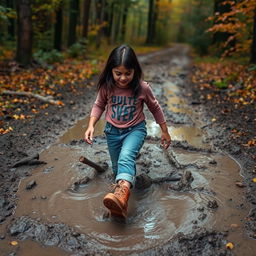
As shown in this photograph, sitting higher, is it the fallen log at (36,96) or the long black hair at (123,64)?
the long black hair at (123,64)

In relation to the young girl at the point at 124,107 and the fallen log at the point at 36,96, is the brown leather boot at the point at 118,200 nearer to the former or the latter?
the young girl at the point at 124,107

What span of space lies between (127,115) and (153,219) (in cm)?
111

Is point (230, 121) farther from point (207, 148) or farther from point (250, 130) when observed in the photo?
point (207, 148)

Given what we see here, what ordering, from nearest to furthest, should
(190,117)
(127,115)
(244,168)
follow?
1. (127,115)
2. (244,168)
3. (190,117)

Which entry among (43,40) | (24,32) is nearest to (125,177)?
(24,32)

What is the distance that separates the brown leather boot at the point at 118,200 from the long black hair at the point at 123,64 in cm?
102

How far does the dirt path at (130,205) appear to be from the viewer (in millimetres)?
2641

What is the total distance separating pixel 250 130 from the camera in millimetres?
5457

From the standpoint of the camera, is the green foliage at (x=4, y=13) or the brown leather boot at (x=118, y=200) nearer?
the brown leather boot at (x=118, y=200)

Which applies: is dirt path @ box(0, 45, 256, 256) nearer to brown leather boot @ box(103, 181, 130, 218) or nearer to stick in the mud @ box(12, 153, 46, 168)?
stick in the mud @ box(12, 153, 46, 168)

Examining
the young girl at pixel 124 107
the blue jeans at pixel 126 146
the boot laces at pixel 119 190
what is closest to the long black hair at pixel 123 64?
the young girl at pixel 124 107

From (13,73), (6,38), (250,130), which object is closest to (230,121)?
(250,130)

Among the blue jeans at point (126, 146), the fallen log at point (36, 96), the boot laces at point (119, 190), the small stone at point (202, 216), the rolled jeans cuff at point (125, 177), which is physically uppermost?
the blue jeans at point (126, 146)

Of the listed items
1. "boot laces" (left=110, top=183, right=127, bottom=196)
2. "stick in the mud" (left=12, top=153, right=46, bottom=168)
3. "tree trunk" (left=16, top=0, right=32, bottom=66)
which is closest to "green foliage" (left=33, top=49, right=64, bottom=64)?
"tree trunk" (left=16, top=0, right=32, bottom=66)
